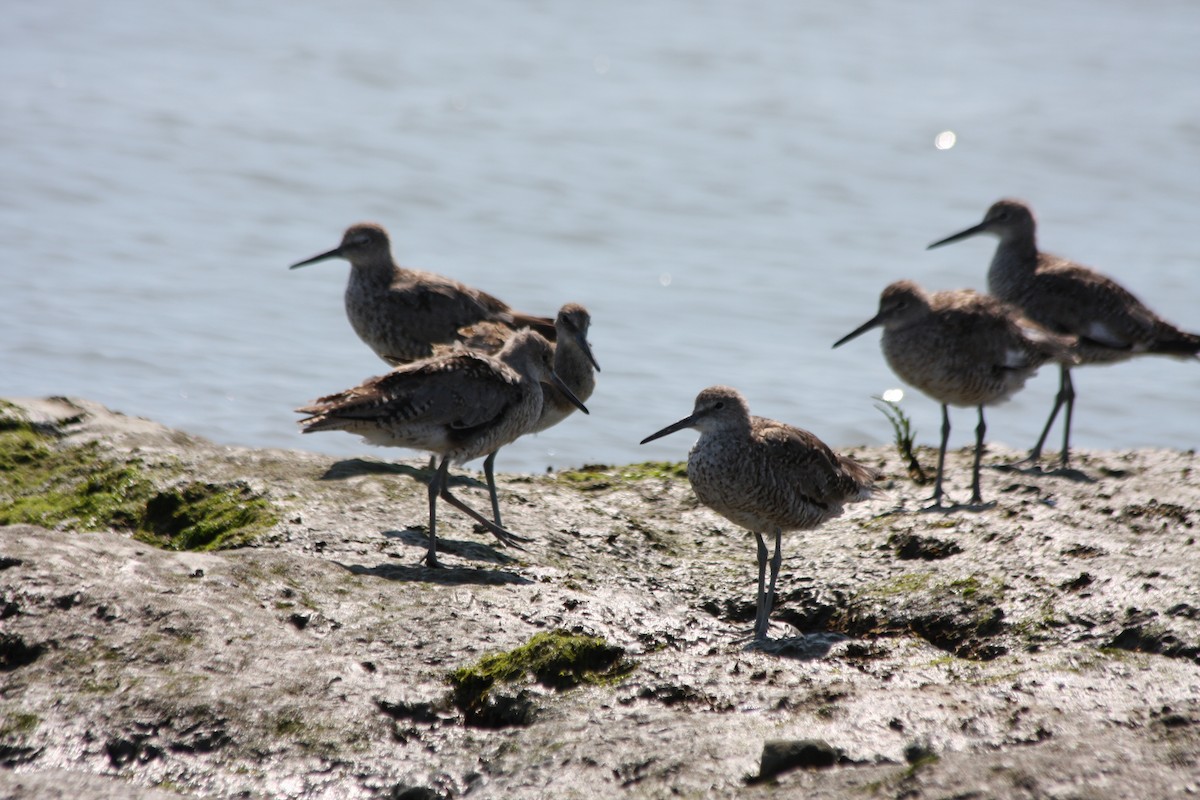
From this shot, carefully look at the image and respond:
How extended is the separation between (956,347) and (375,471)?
334cm

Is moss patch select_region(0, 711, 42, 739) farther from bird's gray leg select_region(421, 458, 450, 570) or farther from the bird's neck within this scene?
the bird's neck

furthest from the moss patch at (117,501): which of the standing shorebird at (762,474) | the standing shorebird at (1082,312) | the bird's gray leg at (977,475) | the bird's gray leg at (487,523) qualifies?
the standing shorebird at (1082,312)

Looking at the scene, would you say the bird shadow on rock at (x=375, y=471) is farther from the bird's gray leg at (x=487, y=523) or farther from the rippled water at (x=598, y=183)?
A: the rippled water at (x=598, y=183)

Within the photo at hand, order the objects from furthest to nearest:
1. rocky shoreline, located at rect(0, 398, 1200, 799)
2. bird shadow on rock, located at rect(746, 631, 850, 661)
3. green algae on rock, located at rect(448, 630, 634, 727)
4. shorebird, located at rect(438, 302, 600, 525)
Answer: shorebird, located at rect(438, 302, 600, 525)
bird shadow on rock, located at rect(746, 631, 850, 661)
green algae on rock, located at rect(448, 630, 634, 727)
rocky shoreline, located at rect(0, 398, 1200, 799)

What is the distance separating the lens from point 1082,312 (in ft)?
30.5

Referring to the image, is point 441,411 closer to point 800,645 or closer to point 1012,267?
point 800,645

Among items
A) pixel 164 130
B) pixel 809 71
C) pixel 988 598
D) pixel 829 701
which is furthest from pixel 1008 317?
pixel 809 71

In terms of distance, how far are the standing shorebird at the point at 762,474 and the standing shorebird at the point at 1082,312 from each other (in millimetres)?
2869

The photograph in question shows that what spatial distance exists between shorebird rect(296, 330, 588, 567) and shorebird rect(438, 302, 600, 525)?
3.33ft

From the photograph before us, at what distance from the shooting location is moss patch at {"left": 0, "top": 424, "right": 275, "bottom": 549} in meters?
6.46

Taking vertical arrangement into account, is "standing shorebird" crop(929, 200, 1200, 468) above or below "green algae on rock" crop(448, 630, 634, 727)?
above

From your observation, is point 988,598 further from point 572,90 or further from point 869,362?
point 572,90

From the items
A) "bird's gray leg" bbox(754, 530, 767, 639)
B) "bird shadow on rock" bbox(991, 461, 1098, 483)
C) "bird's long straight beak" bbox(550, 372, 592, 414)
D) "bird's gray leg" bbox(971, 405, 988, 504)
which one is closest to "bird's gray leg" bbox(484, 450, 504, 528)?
"bird's long straight beak" bbox(550, 372, 592, 414)

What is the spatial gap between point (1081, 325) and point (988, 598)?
150 inches
